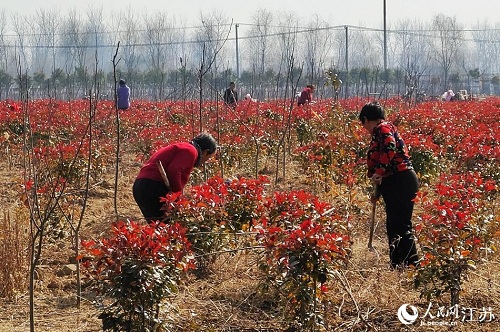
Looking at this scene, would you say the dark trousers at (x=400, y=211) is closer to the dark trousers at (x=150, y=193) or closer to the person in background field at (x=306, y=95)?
the dark trousers at (x=150, y=193)

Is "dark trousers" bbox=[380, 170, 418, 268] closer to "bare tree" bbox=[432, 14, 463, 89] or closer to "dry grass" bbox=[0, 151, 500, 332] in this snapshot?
"dry grass" bbox=[0, 151, 500, 332]

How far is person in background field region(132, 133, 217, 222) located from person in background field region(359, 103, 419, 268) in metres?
1.22

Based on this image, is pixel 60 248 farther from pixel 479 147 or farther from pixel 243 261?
pixel 479 147

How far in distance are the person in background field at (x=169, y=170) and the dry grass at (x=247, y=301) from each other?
0.65m

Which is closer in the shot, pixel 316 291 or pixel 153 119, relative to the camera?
pixel 316 291

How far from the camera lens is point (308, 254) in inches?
154

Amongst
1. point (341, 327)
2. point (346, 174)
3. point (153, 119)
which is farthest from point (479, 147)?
point (153, 119)

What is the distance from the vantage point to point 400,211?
552cm

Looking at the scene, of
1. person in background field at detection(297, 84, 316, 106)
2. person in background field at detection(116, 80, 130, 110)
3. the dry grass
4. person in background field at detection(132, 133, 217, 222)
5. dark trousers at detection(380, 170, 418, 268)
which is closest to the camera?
the dry grass

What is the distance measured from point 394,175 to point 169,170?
1701mm

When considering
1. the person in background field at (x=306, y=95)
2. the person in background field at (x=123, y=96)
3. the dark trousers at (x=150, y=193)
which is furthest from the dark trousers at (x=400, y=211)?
the person in background field at (x=123, y=96)

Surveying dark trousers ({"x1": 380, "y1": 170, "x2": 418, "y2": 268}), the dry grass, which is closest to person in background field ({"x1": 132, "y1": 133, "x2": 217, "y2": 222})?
the dry grass

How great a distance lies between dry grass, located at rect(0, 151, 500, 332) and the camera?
4453 millimetres

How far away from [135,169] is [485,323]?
8.04 m
